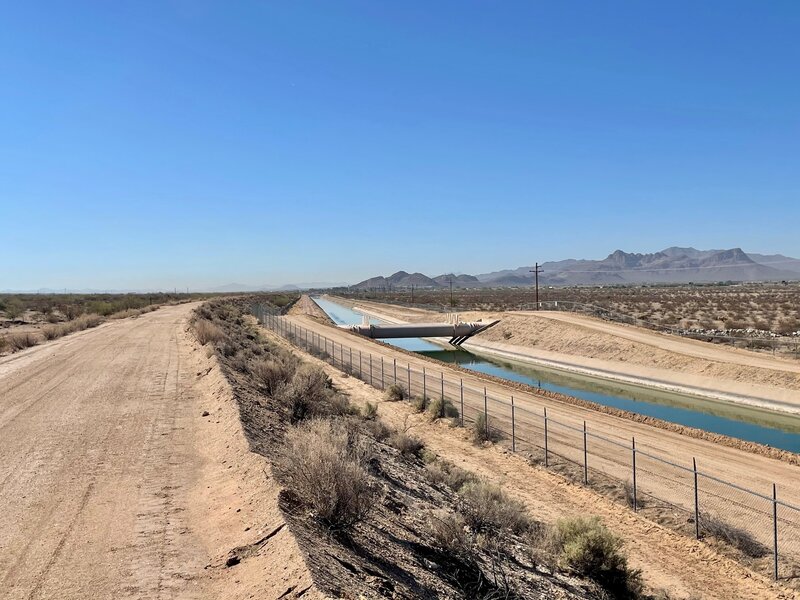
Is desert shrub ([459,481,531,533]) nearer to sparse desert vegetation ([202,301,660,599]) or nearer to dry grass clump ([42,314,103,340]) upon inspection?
sparse desert vegetation ([202,301,660,599])

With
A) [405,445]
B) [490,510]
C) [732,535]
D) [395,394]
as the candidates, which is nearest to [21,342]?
[395,394]

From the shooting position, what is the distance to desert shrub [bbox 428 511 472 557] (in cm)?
918

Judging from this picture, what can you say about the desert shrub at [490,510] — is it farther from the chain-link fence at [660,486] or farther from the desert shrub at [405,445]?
the chain-link fence at [660,486]

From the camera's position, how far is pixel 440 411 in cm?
2738

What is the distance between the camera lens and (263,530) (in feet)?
26.5

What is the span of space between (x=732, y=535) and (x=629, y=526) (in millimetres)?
2396

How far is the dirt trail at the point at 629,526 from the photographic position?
12117 millimetres

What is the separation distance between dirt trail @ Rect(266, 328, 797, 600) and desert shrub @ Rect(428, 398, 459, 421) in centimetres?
143

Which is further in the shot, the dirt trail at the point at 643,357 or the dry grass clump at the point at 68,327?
the dry grass clump at the point at 68,327

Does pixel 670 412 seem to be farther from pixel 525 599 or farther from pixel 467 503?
pixel 525 599

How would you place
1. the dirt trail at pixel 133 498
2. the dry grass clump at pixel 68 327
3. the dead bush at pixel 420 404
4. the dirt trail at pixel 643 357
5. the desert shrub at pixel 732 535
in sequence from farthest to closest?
the dry grass clump at pixel 68 327 → the dirt trail at pixel 643 357 → the dead bush at pixel 420 404 → the desert shrub at pixel 732 535 → the dirt trail at pixel 133 498

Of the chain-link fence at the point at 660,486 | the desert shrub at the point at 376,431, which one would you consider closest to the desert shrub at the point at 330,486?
the chain-link fence at the point at 660,486

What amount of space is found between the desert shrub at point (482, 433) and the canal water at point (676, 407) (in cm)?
1367

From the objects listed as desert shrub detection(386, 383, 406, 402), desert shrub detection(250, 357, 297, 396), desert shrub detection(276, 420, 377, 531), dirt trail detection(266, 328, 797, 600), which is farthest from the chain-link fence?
desert shrub detection(250, 357, 297, 396)
